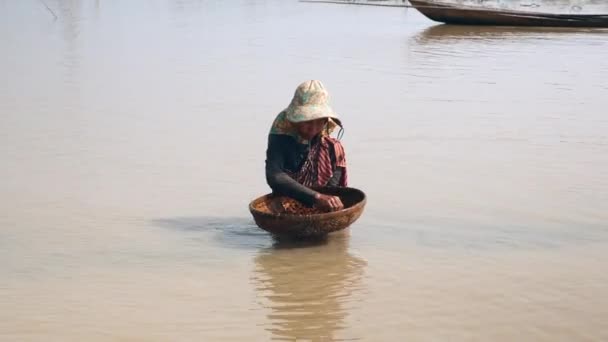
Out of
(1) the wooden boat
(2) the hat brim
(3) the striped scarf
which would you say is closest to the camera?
(2) the hat brim

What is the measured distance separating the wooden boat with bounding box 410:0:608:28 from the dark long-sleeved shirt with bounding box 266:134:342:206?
13231mm

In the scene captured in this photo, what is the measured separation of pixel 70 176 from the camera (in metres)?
5.88

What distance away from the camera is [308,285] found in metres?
4.06

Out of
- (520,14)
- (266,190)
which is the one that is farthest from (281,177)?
(520,14)

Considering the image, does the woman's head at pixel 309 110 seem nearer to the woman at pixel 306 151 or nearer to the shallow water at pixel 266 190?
the woman at pixel 306 151

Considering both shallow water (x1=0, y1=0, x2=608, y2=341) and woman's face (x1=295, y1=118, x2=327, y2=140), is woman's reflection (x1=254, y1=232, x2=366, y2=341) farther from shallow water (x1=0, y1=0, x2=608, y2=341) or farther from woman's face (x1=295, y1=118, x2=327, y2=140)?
woman's face (x1=295, y1=118, x2=327, y2=140)

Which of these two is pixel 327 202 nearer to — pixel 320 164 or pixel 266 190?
pixel 320 164

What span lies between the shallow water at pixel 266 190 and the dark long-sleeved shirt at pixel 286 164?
0.33 metres

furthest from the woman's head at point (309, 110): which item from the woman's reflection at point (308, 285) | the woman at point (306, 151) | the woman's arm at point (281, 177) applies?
the woman's reflection at point (308, 285)

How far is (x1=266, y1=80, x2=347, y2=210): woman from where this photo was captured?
4.16m

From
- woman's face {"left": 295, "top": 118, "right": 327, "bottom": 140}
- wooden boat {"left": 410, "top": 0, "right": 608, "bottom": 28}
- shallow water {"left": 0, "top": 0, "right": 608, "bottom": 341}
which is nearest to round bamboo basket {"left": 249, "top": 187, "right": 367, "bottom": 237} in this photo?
shallow water {"left": 0, "top": 0, "right": 608, "bottom": 341}

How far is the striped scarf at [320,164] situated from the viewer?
14.7ft

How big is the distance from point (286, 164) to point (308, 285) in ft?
2.25

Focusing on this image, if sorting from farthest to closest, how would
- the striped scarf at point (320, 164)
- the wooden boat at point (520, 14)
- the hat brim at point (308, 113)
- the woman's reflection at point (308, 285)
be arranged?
the wooden boat at point (520, 14)
the striped scarf at point (320, 164)
the hat brim at point (308, 113)
the woman's reflection at point (308, 285)
